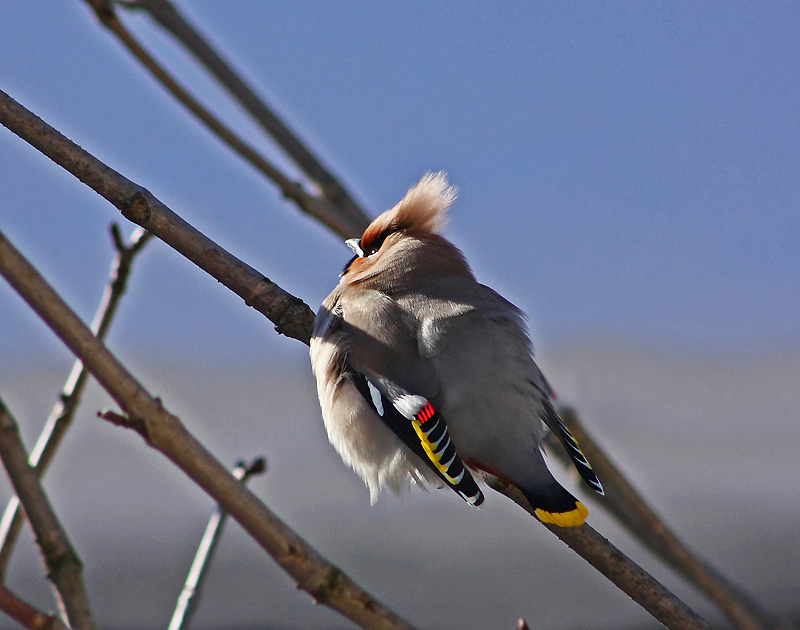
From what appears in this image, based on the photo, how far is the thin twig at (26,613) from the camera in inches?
35.3

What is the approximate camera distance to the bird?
2256 mm

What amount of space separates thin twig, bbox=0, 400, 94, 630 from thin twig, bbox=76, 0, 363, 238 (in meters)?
1.19

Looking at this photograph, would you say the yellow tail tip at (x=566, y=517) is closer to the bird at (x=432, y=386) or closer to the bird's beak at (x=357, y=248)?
the bird at (x=432, y=386)

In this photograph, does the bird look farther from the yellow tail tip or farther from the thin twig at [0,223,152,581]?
the thin twig at [0,223,152,581]

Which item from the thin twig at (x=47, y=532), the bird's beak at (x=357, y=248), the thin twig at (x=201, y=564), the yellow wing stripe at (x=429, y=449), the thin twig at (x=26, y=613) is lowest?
the thin twig at (x=26, y=613)

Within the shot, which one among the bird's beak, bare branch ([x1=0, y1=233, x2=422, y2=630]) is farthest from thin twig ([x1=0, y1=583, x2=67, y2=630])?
the bird's beak

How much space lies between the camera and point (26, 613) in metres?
0.90

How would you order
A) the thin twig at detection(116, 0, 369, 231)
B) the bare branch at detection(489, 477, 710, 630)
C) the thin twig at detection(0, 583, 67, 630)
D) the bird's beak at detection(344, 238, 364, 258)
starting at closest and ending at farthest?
the thin twig at detection(0, 583, 67, 630) → the bare branch at detection(489, 477, 710, 630) → the thin twig at detection(116, 0, 369, 231) → the bird's beak at detection(344, 238, 364, 258)

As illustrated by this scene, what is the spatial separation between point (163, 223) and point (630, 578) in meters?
1.23

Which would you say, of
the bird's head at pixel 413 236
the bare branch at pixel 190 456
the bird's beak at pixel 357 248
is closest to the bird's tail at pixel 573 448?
the bird's head at pixel 413 236

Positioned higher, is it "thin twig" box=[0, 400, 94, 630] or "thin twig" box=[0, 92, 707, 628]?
"thin twig" box=[0, 92, 707, 628]

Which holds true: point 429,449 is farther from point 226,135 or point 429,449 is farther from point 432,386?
point 226,135

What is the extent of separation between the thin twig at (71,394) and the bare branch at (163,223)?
0.07 m

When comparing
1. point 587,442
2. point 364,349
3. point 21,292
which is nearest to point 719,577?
point 587,442
